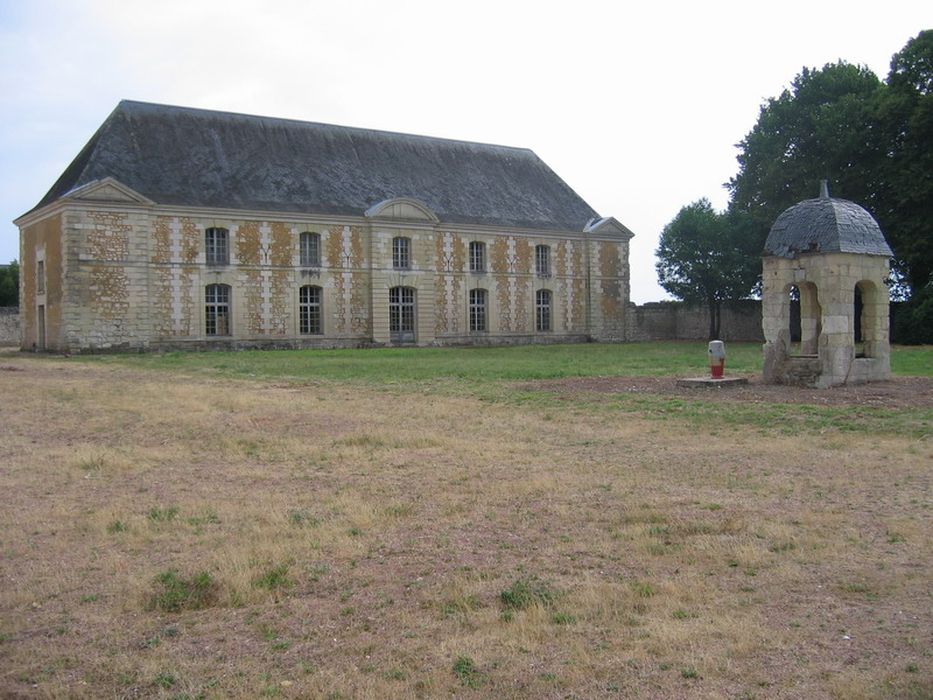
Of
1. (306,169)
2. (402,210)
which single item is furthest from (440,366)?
(306,169)

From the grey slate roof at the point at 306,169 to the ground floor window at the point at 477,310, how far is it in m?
2.95

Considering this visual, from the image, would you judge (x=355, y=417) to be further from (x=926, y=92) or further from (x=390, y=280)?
(x=926, y=92)

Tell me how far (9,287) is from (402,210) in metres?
28.0

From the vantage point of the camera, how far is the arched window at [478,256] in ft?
124

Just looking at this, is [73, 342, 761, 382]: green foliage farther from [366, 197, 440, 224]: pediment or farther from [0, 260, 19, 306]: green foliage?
[0, 260, 19, 306]: green foliage

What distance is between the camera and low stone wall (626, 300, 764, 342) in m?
40.7

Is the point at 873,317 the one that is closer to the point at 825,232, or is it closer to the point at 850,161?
the point at 825,232

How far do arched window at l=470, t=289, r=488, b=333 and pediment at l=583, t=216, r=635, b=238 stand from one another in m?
5.77

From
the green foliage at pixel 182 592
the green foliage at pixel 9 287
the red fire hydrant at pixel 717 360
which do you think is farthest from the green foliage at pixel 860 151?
the green foliage at pixel 9 287

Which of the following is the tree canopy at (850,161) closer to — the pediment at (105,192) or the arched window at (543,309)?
the arched window at (543,309)

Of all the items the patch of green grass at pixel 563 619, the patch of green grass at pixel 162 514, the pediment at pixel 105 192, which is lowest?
the patch of green grass at pixel 563 619

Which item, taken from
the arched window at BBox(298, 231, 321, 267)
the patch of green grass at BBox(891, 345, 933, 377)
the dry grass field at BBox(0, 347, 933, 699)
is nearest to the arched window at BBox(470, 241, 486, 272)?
the arched window at BBox(298, 231, 321, 267)

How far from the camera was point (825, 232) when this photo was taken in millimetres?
15625

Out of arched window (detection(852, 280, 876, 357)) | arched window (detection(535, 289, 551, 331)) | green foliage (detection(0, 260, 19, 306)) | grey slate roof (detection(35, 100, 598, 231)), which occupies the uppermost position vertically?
grey slate roof (detection(35, 100, 598, 231))
